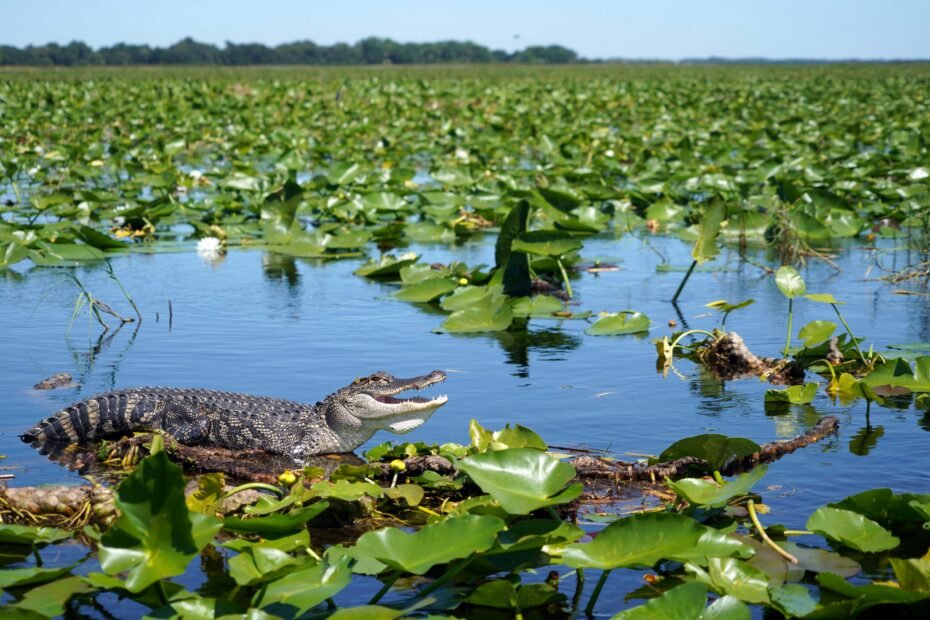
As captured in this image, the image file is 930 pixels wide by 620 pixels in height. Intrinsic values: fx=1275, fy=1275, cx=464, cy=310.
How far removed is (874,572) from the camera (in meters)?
3.72

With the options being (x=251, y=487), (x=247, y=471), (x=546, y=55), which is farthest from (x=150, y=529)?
(x=546, y=55)

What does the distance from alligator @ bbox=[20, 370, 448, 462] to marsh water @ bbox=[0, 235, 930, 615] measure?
0.75ft

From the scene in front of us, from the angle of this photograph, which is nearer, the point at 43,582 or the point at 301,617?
the point at 301,617

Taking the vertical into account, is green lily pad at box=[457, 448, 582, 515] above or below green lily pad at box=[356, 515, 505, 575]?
above

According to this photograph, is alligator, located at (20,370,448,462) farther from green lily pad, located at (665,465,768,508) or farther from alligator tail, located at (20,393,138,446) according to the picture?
green lily pad, located at (665,465,768,508)

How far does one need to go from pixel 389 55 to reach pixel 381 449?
85583 mm

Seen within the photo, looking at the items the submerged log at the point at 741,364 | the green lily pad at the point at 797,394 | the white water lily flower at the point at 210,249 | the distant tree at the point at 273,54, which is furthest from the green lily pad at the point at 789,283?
the distant tree at the point at 273,54

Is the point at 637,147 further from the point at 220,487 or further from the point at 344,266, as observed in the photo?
the point at 220,487

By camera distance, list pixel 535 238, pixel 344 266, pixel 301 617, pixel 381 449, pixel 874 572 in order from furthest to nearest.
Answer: pixel 344 266
pixel 535 238
pixel 381 449
pixel 874 572
pixel 301 617

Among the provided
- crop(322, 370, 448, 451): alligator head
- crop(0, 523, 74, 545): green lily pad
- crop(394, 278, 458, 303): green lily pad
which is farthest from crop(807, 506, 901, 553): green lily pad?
crop(394, 278, 458, 303): green lily pad

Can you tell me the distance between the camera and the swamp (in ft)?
10.9

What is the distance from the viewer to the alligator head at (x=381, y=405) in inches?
200

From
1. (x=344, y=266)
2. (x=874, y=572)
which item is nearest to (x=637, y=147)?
(x=344, y=266)

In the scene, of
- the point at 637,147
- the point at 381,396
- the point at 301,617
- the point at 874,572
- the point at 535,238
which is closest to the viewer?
the point at 301,617
